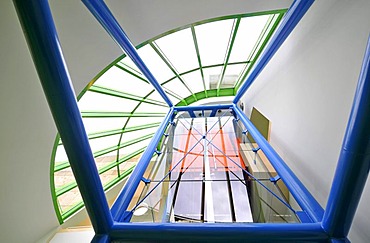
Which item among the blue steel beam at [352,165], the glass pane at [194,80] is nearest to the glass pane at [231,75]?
the glass pane at [194,80]

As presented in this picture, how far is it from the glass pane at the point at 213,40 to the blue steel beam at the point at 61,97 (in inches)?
128

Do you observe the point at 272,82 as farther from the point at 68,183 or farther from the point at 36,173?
the point at 68,183

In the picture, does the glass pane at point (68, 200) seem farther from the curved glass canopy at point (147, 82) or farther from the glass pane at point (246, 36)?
the glass pane at point (246, 36)

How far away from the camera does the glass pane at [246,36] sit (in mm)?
3271

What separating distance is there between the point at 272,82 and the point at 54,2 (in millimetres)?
3002

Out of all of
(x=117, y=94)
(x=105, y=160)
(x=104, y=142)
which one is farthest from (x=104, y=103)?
(x=105, y=160)

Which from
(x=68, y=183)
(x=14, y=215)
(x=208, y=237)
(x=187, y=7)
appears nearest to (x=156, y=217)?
(x=208, y=237)

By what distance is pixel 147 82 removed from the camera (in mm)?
4594

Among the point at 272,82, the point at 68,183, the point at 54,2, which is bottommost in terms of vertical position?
the point at 68,183

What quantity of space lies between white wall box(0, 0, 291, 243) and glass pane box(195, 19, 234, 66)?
1.22 m

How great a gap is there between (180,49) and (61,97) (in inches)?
149

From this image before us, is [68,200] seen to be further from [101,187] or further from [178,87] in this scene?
[101,187]

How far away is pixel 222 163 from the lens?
2.31m

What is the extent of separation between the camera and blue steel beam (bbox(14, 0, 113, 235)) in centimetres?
51
